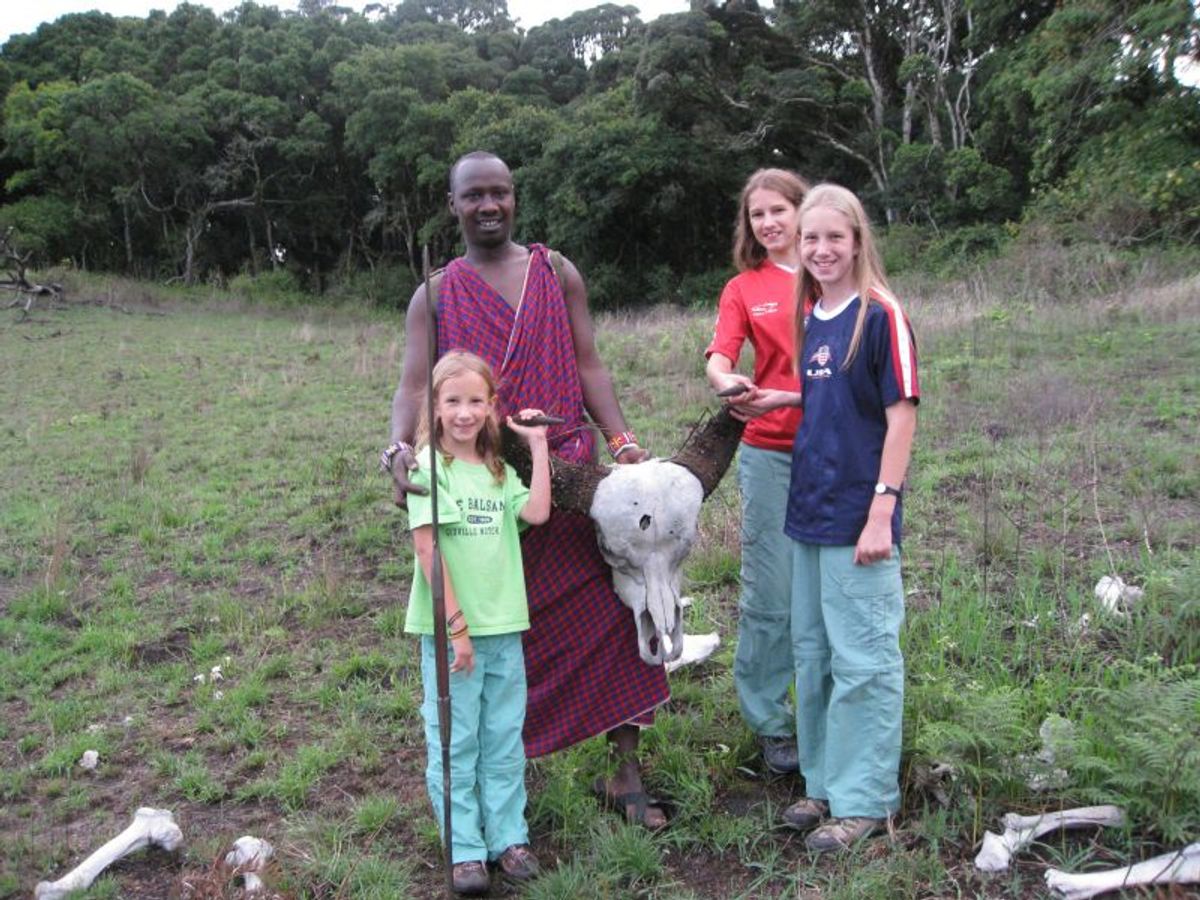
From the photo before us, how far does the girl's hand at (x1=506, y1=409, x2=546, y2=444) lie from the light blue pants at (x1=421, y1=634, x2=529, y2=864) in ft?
2.00

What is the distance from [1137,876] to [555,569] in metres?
1.78

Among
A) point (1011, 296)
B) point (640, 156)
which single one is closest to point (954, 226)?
point (640, 156)

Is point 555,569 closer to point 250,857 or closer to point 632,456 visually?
point 632,456

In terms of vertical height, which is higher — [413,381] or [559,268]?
[559,268]

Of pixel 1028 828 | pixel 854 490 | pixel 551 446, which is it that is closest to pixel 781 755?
pixel 1028 828

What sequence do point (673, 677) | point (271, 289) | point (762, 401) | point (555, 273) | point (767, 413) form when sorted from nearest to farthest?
point (762, 401) < point (767, 413) < point (555, 273) < point (673, 677) < point (271, 289)

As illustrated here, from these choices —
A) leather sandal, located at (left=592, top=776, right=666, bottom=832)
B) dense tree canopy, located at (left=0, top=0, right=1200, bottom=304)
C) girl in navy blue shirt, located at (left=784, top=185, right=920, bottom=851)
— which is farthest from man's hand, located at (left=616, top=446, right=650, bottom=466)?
dense tree canopy, located at (left=0, top=0, right=1200, bottom=304)

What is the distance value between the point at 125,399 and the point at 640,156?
16.9 meters

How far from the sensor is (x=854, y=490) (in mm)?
2693

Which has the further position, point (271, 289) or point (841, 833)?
point (271, 289)

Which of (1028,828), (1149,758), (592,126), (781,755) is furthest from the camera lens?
(592,126)

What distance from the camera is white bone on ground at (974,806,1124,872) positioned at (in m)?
2.59

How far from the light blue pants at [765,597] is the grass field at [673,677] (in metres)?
0.23

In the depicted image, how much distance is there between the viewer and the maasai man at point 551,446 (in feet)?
9.96
